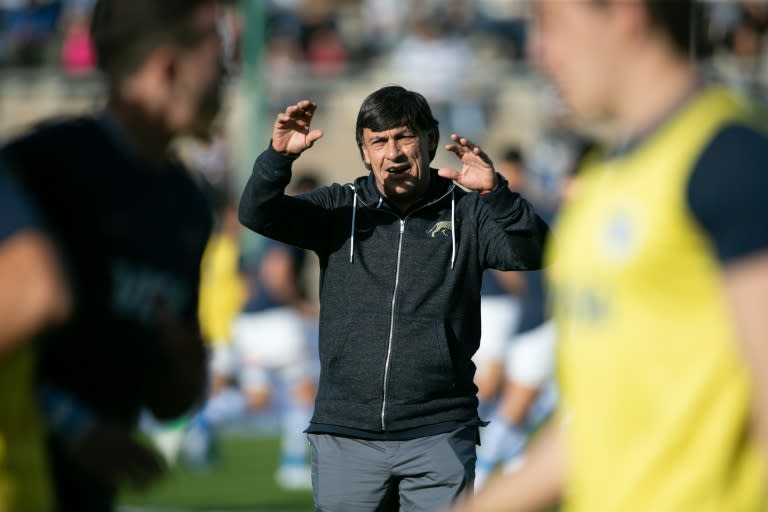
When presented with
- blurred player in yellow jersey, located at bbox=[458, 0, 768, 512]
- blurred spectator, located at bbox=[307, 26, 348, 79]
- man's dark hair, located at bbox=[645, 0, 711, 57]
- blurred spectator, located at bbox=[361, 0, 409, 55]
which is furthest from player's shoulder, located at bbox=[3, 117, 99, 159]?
blurred spectator, located at bbox=[361, 0, 409, 55]

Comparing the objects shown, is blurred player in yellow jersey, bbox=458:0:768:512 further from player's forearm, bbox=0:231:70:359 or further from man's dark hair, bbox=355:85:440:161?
man's dark hair, bbox=355:85:440:161

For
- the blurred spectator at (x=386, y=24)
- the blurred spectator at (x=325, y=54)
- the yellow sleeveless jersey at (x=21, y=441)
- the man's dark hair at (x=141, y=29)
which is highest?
the blurred spectator at (x=386, y=24)

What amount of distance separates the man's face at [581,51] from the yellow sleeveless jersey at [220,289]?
11.5 meters

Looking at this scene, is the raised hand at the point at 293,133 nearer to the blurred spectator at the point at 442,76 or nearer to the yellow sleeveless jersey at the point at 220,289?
the yellow sleeveless jersey at the point at 220,289

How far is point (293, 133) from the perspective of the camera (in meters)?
5.75

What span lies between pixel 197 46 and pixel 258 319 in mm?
10734

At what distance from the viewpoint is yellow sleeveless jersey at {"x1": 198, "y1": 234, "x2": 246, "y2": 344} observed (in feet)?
47.6

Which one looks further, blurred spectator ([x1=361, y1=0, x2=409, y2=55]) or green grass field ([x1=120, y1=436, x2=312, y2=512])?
blurred spectator ([x1=361, y1=0, x2=409, y2=55])

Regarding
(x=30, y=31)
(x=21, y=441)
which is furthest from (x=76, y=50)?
(x=21, y=441)

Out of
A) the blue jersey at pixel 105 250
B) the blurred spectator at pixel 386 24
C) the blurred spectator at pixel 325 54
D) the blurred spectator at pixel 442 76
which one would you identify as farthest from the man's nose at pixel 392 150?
the blurred spectator at pixel 386 24

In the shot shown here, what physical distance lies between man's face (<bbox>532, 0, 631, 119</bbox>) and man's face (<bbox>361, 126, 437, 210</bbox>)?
9.10 ft

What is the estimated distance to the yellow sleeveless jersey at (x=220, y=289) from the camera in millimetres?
14516

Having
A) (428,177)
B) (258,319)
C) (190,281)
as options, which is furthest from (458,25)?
(190,281)

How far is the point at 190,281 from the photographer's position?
11.8 ft
